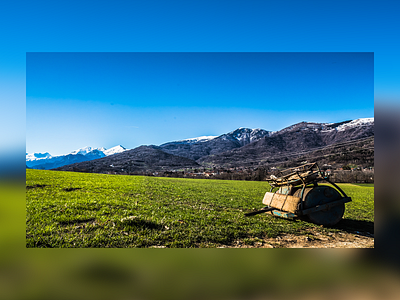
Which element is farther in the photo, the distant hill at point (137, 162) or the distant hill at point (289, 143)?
the distant hill at point (137, 162)

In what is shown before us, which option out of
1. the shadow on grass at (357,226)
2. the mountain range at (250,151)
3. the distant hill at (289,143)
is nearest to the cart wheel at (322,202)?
the shadow on grass at (357,226)

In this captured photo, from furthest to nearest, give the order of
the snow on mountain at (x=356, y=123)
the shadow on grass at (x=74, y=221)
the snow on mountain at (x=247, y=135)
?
the snow on mountain at (x=247, y=135)
the snow on mountain at (x=356, y=123)
the shadow on grass at (x=74, y=221)

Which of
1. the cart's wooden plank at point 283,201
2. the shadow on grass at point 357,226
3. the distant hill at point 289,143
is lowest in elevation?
the shadow on grass at point 357,226

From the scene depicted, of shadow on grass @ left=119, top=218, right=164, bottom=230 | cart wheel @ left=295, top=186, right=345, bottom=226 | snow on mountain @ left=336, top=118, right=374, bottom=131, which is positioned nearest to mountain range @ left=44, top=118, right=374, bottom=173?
snow on mountain @ left=336, top=118, right=374, bottom=131

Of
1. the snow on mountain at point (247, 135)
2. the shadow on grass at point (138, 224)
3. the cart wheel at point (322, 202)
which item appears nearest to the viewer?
the shadow on grass at point (138, 224)

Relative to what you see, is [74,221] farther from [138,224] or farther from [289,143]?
[289,143]

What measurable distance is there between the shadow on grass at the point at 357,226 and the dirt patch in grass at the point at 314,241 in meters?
0.30

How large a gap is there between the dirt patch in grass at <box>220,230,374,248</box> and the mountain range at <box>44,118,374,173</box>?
5263 mm

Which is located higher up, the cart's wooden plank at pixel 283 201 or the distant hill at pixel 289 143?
the distant hill at pixel 289 143

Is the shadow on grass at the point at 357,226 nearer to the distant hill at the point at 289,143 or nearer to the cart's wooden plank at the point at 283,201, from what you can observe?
the cart's wooden plank at the point at 283,201

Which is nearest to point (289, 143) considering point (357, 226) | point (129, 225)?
point (357, 226)

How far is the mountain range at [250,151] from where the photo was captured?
10742 mm

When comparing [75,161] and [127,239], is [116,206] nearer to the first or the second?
[127,239]
